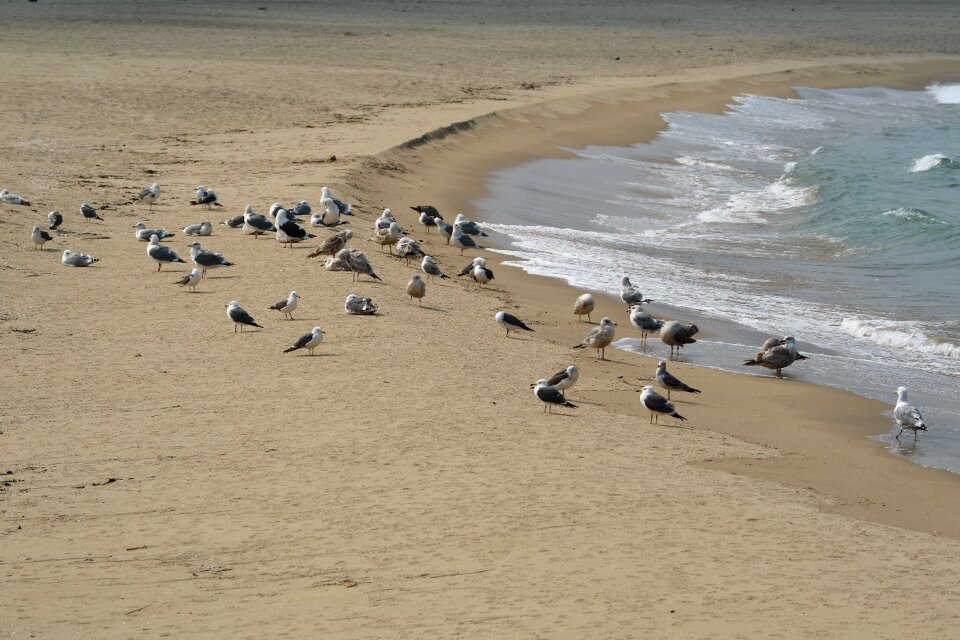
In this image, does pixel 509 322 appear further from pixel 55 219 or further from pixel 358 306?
pixel 55 219

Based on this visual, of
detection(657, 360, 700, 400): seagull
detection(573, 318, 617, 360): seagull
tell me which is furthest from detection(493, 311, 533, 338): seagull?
detection(657, 360, 700, 400): seagull

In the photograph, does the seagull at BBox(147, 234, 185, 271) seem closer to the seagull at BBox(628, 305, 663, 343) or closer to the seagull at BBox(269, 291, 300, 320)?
the seagull at BBox(269, 291, 300, 320)

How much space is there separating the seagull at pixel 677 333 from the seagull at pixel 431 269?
3.66 metres

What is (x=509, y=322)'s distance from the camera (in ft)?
47.0

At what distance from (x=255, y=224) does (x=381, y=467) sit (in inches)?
350

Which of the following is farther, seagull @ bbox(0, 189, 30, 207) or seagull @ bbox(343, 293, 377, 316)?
seagull @ bbox(0, 189, 30, 207)

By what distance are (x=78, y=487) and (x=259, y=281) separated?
22.5 feet

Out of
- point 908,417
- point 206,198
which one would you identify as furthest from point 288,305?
point 908,417

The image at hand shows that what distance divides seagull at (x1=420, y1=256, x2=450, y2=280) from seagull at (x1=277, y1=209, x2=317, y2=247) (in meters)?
1.85

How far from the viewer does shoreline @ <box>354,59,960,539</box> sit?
10320mm

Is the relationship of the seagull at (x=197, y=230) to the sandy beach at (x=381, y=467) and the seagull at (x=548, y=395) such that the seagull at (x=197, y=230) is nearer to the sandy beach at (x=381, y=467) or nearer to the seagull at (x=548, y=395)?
the sandy beach at (x=381, y=467)

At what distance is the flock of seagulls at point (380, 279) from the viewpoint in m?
12.0

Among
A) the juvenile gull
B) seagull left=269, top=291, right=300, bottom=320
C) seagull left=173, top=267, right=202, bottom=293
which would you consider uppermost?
seagull left=269, top=291, right=300, bottom=320

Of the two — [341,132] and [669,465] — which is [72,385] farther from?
[341,132]
